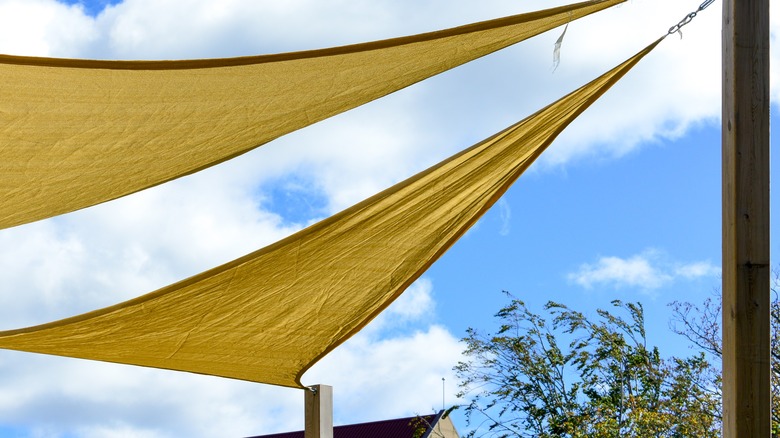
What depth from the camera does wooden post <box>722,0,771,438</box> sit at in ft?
8.79

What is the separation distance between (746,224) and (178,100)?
1789 mm

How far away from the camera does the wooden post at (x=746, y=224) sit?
268 cm

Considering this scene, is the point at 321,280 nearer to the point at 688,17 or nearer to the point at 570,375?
the point at 688,17

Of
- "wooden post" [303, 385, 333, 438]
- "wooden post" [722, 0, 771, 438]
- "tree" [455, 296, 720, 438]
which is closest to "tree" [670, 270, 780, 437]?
"tree" [455, 296, 720, 438]

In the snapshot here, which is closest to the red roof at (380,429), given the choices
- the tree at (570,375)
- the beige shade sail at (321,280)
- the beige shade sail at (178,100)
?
the tree at (570,375)

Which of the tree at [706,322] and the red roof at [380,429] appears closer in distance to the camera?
the tree at [706,322]

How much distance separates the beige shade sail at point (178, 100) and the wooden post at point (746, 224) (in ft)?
1.38

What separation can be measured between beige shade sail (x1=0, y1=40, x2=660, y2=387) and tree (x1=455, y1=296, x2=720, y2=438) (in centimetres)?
957

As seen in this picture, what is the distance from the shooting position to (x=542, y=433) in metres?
13.2

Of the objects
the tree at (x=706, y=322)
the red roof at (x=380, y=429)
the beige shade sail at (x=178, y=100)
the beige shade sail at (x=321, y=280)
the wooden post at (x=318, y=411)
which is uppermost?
the tree at (x=706, y=322)

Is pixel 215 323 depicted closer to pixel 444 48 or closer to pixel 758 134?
pixel 444 48

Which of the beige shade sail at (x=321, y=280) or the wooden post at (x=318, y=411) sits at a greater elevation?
the beige shade sail at (x=321, y=280)

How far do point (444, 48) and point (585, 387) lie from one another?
10.8 metres

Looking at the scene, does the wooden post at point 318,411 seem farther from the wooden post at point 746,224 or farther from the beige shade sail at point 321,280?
the wooden post at point 746,224
